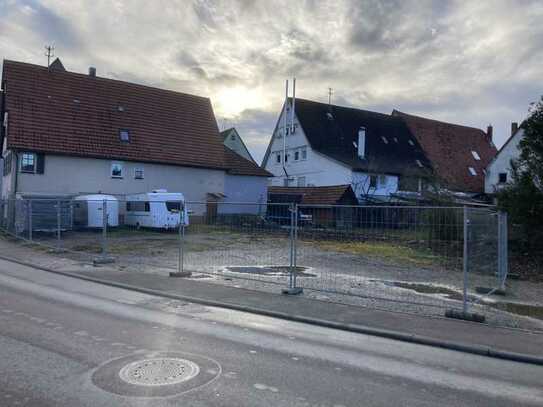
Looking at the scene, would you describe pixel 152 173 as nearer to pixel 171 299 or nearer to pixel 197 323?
pixel 171 299

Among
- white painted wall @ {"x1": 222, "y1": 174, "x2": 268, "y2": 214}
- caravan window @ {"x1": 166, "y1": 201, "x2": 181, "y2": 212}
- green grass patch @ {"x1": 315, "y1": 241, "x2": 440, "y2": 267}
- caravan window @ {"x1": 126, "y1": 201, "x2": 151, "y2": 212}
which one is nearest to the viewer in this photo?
green grass patch @ {"x1": 315, "y1": 241, "x2": 440, "y2": 267}

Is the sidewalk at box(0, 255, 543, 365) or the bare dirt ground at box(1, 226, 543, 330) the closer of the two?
the sidewalk at box(0, 255, 543, 365)

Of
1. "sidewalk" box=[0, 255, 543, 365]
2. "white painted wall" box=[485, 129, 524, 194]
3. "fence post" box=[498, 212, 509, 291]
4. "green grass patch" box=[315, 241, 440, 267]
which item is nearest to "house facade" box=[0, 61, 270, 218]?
"sidewalk" box=[0, 255, 543, 365]

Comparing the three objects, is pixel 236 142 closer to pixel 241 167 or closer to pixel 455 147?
pixel 241 167

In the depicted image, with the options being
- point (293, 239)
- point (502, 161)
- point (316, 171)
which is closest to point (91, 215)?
point (293, 239)

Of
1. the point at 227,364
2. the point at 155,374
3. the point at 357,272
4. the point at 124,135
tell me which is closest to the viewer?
the point at 155,374

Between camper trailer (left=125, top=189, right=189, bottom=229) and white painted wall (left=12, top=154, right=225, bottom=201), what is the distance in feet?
13.5

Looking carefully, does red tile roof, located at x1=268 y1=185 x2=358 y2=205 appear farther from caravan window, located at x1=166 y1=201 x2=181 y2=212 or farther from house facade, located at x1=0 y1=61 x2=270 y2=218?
caravan window, located at x1=166 y1=201 x2=181 y2=212

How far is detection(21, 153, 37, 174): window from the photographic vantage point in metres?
28.6

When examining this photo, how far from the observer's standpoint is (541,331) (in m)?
7.46

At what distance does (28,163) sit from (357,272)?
965 inches

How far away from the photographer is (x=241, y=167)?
1515 inches

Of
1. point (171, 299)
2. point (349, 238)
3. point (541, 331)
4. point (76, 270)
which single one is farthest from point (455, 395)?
point (76, 270)

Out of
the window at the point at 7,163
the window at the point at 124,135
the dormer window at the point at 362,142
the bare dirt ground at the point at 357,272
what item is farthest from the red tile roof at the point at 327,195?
the bare dirt ground at the point at 357,272
